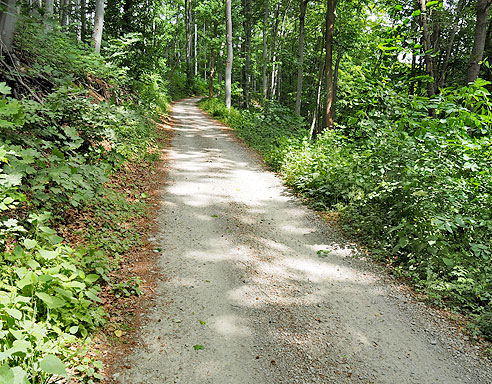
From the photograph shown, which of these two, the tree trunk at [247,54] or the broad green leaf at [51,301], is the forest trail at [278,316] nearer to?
the broad green leaf at [51,301]

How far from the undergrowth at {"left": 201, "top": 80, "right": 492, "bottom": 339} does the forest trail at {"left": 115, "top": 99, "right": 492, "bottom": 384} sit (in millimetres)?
596

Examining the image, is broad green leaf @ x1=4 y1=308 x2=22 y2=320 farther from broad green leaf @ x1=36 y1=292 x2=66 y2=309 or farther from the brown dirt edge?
the brown dirt edge

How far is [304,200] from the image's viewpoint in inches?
309

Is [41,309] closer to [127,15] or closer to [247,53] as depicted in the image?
[127,15]

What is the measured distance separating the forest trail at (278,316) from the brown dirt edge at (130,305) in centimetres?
11

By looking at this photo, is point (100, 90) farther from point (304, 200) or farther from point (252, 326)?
point (252, 326)

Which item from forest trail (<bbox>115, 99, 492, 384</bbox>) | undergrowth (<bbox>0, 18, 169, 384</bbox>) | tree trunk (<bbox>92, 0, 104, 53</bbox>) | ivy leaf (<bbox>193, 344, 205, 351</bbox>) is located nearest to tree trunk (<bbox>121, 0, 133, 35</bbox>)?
tree trunk (<bbox>92, 0, 104, 53</bbox>)

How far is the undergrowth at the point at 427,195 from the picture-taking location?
470 centimetres

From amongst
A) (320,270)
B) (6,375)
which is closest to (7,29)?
(6,375)

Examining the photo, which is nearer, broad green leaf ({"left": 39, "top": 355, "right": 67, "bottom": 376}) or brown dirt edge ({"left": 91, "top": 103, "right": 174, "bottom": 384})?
broad green leaf ({"left": 39, "top": 355, "right": 67, "bottom": 376})

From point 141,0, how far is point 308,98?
1878 cm

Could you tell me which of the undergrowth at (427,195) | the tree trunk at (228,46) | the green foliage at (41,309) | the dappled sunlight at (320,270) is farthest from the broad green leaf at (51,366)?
the tree trunk at (228,46)

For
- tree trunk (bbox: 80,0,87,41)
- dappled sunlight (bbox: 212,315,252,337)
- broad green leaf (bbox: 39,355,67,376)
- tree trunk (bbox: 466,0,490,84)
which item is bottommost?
dappled sunlight (bbox: 212,315,252,337)

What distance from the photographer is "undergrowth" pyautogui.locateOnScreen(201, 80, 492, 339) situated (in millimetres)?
4703
